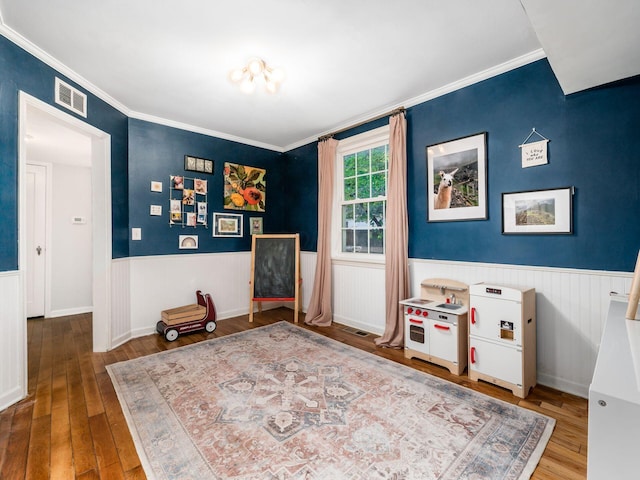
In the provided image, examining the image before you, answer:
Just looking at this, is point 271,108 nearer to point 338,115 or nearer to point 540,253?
point 338,115

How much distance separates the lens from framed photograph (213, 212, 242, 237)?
4215 millimetres

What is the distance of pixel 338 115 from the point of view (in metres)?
3.65

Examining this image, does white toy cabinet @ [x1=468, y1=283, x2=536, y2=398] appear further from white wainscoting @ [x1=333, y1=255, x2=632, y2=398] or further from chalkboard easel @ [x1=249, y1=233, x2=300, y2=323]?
chalkboard easel @ [x1=249, y1=233, x2=300, y2=323]

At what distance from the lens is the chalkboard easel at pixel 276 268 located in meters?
4.19

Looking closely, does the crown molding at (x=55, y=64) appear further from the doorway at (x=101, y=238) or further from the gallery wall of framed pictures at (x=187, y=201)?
the gallery wall of framed pictures at (x=187, y=201)

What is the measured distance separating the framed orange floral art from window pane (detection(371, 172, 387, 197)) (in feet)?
6.24

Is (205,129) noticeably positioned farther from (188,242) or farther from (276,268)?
(276,268)

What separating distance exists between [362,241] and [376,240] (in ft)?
0.76

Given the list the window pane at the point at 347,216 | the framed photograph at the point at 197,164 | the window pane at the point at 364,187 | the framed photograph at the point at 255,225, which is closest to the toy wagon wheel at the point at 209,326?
the framed photograph at the point at 255,225

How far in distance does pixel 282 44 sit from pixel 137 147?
7.71 ft

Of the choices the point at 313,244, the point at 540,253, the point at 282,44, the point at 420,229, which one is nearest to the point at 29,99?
the point at 282,44

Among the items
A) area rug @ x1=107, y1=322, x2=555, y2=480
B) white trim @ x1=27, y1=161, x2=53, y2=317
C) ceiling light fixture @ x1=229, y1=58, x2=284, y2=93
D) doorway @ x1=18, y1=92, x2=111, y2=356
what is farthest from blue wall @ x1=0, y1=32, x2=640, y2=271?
white trim @ x1=27, y1=161, x2=53, y2=317

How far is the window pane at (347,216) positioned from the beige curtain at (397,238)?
814mm

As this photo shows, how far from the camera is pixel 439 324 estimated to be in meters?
2.65
